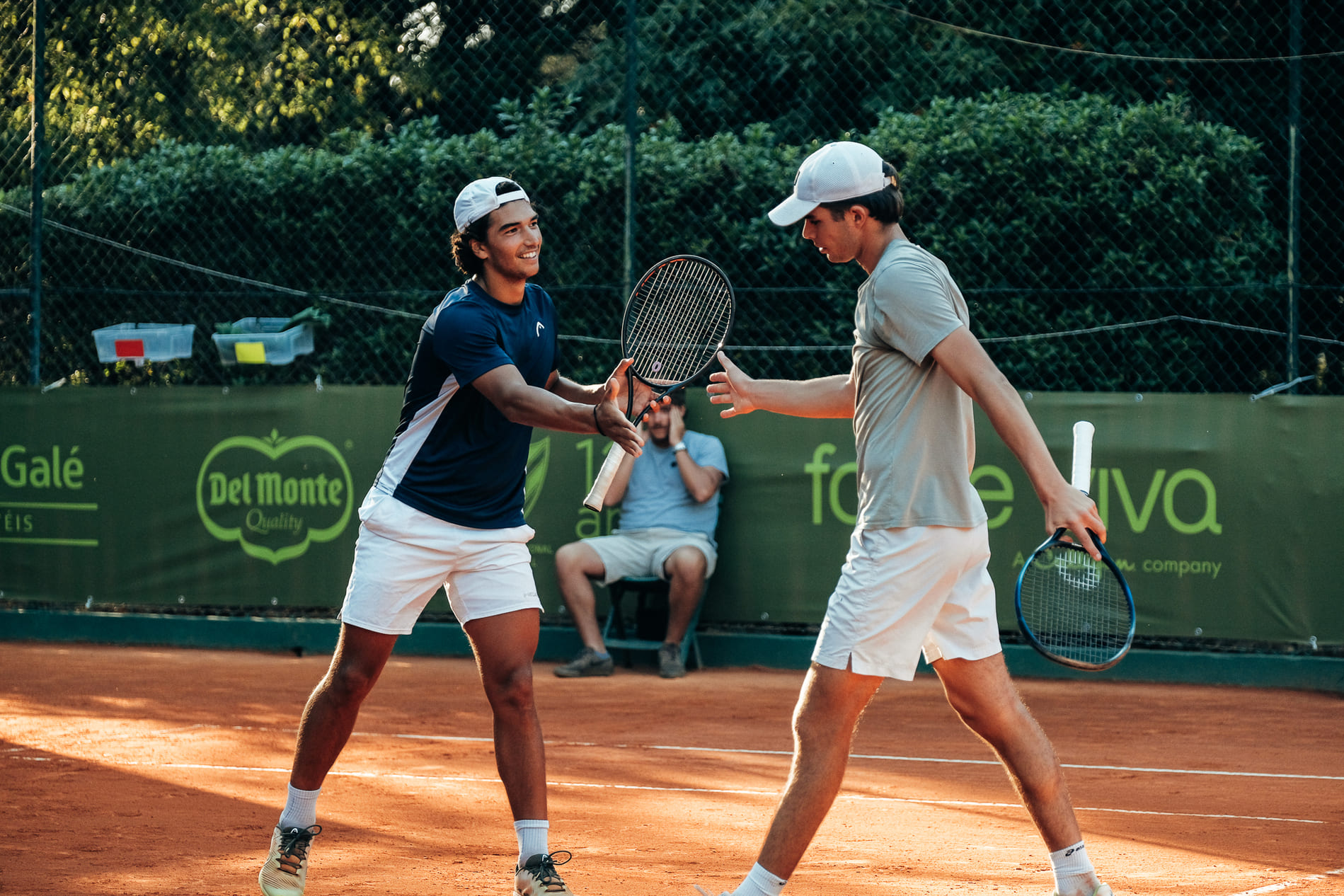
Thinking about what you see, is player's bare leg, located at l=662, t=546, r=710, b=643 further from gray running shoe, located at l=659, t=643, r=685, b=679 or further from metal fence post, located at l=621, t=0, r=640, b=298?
metal fence post, located at l=621, t=0, r=640, b=298

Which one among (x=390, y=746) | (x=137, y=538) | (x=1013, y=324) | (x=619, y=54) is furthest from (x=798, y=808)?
(x=619, y=54)

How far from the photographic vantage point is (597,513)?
869 centimetres

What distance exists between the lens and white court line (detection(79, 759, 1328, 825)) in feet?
16.3

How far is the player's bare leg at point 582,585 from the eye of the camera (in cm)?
819

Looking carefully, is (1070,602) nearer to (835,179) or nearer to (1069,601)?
(1069,601)

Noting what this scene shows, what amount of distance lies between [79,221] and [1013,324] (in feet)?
23.6

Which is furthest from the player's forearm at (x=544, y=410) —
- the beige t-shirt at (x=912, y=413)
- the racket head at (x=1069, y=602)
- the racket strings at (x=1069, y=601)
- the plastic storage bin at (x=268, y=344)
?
the plastic storage bin at (x=268, y=344)

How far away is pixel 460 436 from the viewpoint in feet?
13.1

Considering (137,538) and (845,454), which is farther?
(137,538)

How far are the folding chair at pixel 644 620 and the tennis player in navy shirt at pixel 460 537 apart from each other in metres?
4.19

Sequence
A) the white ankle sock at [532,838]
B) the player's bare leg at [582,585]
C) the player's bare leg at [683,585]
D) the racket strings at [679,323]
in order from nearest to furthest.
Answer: the white ankle sock at [532,838]
the racket strings at [679,323]
the player's bare leg at [683,585]
the player's bare leg at [582,585]

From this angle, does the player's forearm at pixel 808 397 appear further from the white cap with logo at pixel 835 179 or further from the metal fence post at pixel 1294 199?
the metal fence post at pixel 1294 199

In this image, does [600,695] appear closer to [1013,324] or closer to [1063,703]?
[1063,703]

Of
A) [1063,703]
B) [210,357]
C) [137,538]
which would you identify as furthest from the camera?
[210,357]
